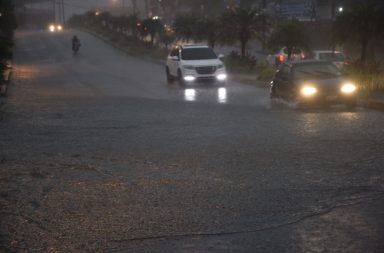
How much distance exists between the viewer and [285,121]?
15977 millimetres

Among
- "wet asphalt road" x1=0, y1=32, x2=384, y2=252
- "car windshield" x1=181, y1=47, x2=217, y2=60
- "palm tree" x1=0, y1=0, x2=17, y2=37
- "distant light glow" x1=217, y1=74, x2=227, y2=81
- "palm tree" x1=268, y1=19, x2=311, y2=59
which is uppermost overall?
"palm tree" x1=0, y1=0, x2=17, y2=37

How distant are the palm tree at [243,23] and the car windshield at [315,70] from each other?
58.1 feet

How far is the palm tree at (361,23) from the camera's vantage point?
24656 mm

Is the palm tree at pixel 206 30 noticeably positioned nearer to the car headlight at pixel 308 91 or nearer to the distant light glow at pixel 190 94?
the distant light glow at pixel 190 94

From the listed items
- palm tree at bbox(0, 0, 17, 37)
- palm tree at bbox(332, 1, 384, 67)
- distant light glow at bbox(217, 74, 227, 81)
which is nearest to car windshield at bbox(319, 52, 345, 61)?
distant light glow at bbox(217, 74, 227, 81)

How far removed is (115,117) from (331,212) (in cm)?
1034

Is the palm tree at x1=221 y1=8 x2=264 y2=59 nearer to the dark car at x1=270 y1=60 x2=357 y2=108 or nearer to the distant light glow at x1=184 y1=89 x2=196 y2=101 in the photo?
the distant light glow at x1=184 y1=89 x2=196 y2=101

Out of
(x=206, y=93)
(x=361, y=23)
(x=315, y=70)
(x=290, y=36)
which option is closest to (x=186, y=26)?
(x=290, y=36)

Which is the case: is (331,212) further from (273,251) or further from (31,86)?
(31,86)

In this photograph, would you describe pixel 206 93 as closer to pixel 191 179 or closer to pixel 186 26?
pixel 191 179

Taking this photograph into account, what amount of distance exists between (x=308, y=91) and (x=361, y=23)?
7.70 m

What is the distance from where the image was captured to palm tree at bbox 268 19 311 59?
31969 millimetres

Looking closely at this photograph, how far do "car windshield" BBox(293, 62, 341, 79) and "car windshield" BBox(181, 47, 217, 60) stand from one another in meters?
11.1

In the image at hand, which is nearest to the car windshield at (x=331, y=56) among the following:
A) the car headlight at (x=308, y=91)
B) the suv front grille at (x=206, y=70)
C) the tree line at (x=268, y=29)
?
the tree line at (x=268, y=29)
